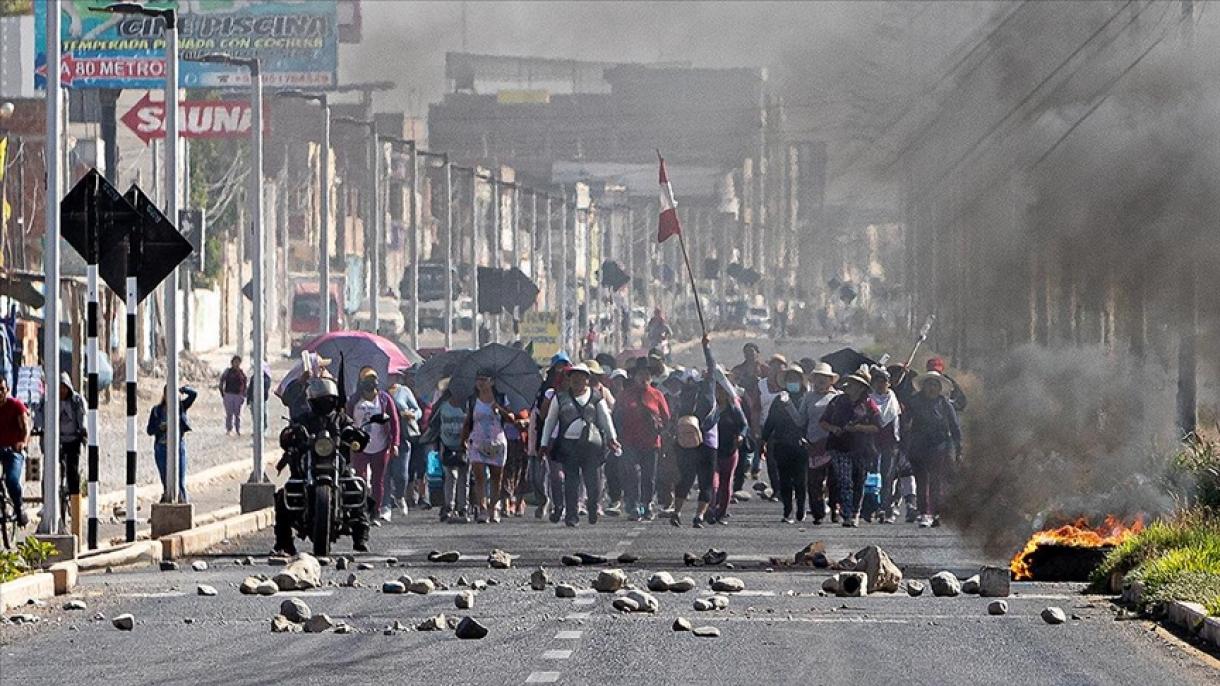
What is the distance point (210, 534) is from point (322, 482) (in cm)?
342

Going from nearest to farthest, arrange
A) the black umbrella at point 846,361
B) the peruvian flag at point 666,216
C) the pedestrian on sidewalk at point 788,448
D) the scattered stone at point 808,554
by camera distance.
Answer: the scattered stone at point 808,554 → the pedestrian on sidewalk at point 788,448 → the black umbrella at point 846,361 → the peruvian flag at point 666,216

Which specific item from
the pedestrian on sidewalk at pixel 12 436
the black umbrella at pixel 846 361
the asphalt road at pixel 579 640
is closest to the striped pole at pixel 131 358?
the pedestrian on sidewalk at pixel 12 436

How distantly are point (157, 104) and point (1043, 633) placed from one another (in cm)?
4791

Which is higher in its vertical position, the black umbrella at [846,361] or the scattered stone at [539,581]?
the black umbrella at [846,361]

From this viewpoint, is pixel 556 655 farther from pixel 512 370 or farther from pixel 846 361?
pixel 846 361

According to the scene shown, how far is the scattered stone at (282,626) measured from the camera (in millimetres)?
13461

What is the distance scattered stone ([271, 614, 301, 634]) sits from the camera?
13461mm

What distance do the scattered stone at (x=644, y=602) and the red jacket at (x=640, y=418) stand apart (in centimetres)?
1067

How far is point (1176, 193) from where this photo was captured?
26.2 metres

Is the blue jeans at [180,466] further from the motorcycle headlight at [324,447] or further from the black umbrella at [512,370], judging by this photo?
the motorcycle headlight at [324,447]

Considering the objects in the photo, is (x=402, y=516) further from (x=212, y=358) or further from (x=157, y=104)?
(x=212, y=358)

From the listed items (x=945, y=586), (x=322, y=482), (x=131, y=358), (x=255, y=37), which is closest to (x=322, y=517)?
(x=322, y=482)

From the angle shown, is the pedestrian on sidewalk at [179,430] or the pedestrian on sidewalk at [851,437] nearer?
the pedestrian on sidewalk at [179,430]

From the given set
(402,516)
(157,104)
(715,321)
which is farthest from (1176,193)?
(715,321)
